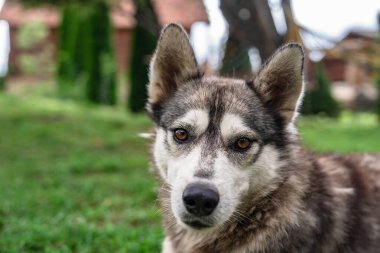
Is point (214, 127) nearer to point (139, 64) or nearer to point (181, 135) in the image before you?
point (181, 135)

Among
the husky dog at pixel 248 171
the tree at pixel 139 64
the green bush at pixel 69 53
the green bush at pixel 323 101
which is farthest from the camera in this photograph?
the green bush at pixel 69 53

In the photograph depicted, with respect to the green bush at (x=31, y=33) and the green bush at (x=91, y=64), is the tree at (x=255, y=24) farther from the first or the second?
the green bush at (x=31, y=33)

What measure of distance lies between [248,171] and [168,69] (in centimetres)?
100

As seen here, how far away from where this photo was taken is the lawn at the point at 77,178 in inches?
204

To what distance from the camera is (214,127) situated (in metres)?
3.50

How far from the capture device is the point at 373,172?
4.05m

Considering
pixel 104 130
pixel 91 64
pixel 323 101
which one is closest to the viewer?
pixel 104 130

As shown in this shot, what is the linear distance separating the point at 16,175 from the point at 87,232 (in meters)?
4.11

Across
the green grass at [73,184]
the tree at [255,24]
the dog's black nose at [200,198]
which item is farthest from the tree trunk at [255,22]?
the dog's black nose at [200,198]

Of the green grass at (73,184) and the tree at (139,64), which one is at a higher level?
the tree at (139,64)

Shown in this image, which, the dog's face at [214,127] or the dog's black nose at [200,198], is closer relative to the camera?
the dog's black nose at [200,198]

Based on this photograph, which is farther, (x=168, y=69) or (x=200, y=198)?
(x=168, y=69)

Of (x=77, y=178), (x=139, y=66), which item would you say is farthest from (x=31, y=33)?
(x=77, y=178)

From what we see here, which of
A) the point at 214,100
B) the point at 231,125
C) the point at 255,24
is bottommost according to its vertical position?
the point at 231,125
